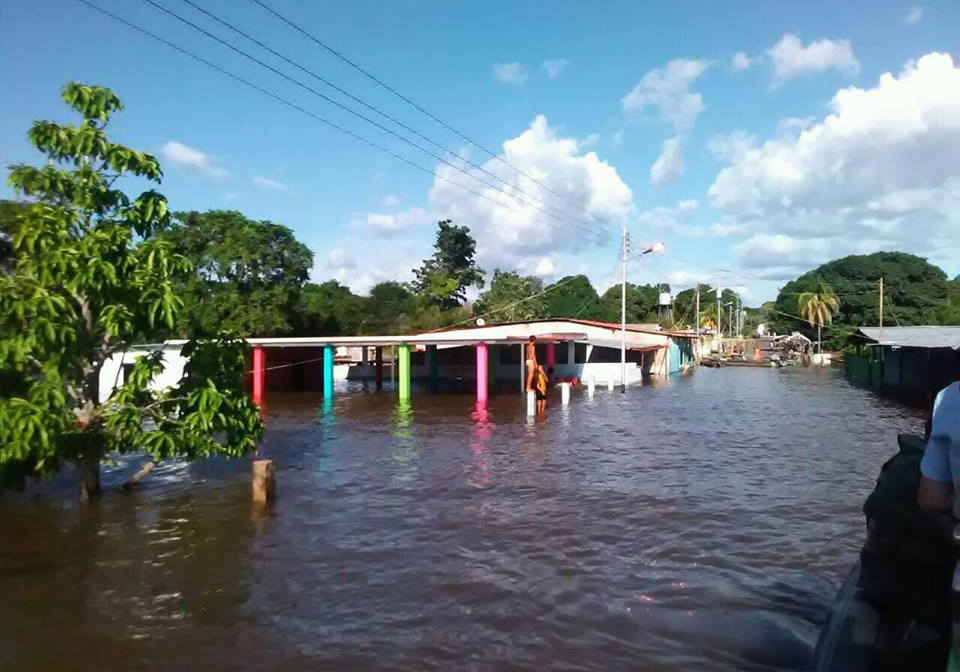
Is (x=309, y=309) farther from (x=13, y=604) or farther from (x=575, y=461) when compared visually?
(x=13, y=604)

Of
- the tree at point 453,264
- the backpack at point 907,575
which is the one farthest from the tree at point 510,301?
the backpack at point 907,575

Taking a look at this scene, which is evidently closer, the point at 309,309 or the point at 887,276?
the point at 309,309

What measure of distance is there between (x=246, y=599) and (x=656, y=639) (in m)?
3.81

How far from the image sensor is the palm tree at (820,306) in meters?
69.8

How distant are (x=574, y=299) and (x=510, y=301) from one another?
22086 mm

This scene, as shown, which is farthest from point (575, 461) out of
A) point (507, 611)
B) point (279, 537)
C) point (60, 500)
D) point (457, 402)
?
point (457, 402)

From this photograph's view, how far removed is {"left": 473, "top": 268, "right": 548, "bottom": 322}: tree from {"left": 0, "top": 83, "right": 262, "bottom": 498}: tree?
42.7 metres

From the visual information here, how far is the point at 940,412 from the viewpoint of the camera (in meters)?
2.95

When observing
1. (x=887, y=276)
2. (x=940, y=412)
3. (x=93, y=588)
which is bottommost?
(x=93, y=588)

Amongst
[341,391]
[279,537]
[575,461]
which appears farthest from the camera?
[341,391]

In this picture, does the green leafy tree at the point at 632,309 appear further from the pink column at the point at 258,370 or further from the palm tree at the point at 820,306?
the pink column at the point at 258,370

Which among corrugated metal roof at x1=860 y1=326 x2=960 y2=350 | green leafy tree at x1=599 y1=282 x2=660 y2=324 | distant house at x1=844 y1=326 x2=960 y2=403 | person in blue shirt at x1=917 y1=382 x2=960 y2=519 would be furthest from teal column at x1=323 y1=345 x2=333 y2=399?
green leafy tree at x1=599 y1=282 x2=660 y2=324

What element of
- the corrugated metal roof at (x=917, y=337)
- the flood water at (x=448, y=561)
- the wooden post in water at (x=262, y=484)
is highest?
the corrugated metal roof at (x=917, y=337)

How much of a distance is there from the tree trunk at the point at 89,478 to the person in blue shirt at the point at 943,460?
10.4m
